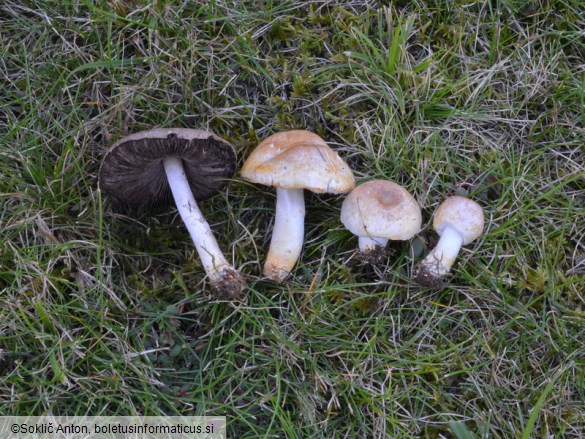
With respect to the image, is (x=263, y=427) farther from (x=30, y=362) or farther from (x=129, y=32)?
(x=129, y=32)

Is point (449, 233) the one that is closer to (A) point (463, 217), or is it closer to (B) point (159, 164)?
(A) point (463, 217)

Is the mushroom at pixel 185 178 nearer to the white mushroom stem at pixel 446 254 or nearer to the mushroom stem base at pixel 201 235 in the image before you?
the mushroom stem base at pixel 201 235

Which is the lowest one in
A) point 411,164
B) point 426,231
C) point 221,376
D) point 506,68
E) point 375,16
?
point 221,376

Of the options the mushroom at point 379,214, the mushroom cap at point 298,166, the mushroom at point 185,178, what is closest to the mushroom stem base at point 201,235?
the mushroom at point 185,178

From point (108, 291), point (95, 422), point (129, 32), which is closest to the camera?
point (95, 422)

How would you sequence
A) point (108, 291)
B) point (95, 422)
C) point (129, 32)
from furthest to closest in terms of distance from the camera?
point (129, 32)
point (108, 291)
point (95, 422)

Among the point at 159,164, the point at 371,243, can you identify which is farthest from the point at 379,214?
the point at 159,164

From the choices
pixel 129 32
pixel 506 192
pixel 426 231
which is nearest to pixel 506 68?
pixel 506 192

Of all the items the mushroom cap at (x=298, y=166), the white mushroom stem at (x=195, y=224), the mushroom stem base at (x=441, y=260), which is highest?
the mushroom cap at (x=298, y=166)
